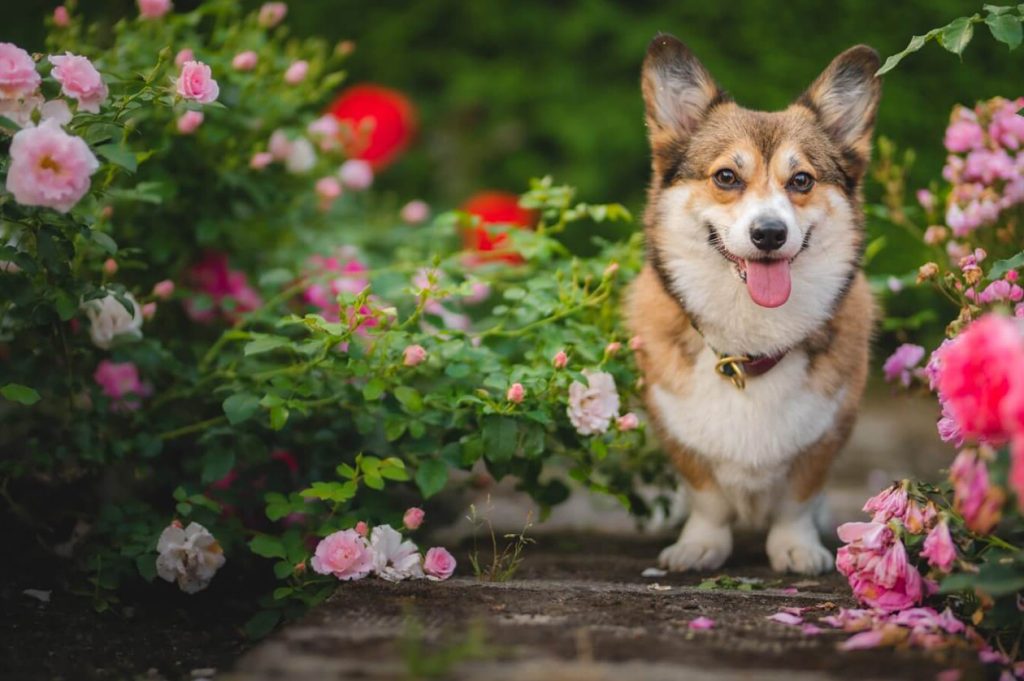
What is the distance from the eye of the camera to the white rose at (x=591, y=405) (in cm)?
265

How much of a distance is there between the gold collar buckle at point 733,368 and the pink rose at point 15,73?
1696 mm

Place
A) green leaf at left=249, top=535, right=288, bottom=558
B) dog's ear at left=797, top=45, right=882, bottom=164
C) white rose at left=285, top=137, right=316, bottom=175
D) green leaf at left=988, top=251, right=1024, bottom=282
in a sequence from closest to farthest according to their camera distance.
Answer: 1. green leaf at left=988, top=251, right=1024, bottom=282
2. green leaf at left=249, top=535, right=288, bottom=558
3. dog's ear at left=797, top=45, right=882, bottom=164
4. white rose at left=285, top=137, right=316, bottom=175

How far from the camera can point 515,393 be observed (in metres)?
2.53

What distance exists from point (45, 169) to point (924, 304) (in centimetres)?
400

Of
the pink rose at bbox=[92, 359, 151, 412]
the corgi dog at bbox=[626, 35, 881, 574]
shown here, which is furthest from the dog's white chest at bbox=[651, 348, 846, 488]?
the pink rose at bbox=[92, 359, 151, 412]

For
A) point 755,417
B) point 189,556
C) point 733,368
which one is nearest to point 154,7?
point 189,556

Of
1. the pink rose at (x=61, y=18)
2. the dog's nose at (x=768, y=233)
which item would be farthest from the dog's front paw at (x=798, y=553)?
the pink rose at (x=61, y=18)

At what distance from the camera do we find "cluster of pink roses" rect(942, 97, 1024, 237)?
118 inches

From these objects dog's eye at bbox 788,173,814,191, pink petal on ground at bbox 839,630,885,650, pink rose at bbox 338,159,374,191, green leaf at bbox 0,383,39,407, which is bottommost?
pink petal on ground at bbox 839,630,885,650

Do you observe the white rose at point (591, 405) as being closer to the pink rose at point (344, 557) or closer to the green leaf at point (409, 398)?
the green leaf at point (409, 398)

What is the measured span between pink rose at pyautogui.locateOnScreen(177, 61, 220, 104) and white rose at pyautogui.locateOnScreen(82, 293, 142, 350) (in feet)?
1.93

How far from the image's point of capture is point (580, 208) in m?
3.12

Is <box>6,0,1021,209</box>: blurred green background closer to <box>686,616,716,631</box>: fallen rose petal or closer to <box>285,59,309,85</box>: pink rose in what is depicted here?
<box>285,59,309,85</box>: pink rose

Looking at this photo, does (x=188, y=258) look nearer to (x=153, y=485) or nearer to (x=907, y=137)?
(x=153, y=485)
